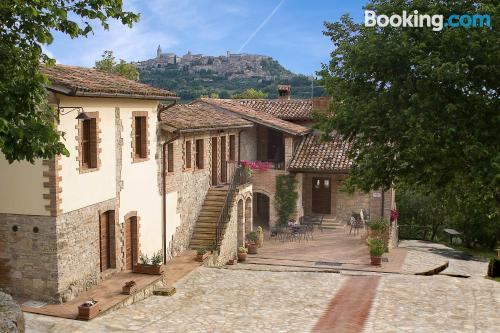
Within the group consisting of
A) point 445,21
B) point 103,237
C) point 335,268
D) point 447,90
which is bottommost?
point 335,268

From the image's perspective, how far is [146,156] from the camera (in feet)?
58.1

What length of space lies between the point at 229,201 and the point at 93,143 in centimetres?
879

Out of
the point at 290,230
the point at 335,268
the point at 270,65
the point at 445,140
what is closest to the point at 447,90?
the point at 445,140

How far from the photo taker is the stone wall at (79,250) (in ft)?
43.3

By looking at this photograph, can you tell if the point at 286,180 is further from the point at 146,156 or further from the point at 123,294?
the point at 123,294

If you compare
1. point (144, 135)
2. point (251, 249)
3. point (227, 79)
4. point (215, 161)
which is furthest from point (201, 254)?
point (227, 79)

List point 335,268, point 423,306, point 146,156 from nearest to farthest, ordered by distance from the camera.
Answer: point 423,306, point 146,156, point 335,268

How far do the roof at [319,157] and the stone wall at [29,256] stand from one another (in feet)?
51.7

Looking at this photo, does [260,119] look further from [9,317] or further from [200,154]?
[9,317]

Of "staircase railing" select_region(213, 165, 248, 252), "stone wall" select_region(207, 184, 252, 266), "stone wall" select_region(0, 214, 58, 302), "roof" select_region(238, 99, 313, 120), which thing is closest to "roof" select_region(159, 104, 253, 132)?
"staircase railing" select_region(213, 165, 248, 252)

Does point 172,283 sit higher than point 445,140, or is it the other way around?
Answer: point 445,140

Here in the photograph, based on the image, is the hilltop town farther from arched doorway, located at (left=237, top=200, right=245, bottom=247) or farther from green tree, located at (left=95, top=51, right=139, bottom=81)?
arched doorway, located at (left=237, top=200, right=245, bottom=247)

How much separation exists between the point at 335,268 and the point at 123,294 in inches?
351

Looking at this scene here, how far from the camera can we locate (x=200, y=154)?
888 inches
